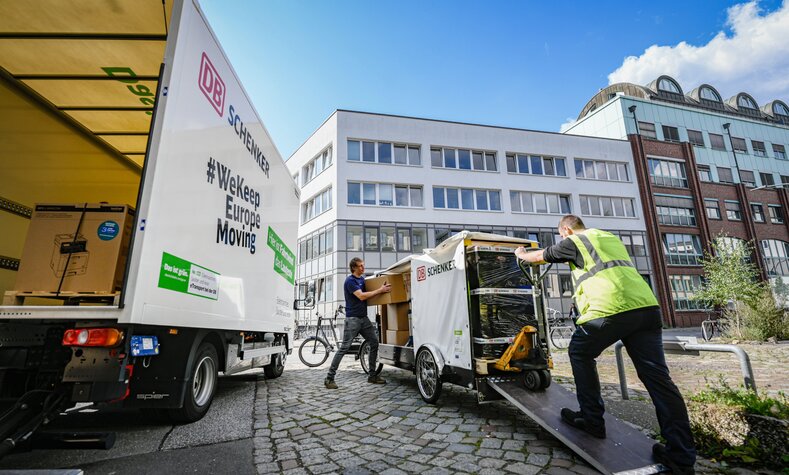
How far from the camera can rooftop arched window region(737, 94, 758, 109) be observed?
38094mm

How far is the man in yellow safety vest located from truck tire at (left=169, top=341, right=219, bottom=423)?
142 inches

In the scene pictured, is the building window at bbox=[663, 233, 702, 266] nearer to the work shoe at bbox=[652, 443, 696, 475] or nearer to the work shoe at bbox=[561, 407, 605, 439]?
the work shoe at bbox=[561, 407, 605, 439]

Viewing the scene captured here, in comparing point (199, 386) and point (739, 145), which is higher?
point (739, 145)

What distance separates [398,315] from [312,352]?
4238 millimetres

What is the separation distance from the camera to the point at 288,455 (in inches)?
129

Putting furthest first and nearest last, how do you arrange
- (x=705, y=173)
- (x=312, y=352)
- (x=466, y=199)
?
(x=705, y=173) < (x=466, y=199) < (x=312, y=352)

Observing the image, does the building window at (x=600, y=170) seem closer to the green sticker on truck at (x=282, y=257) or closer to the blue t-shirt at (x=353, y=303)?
the green sticker on truck at (x=282, y=257)

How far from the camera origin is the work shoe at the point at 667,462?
276 cm

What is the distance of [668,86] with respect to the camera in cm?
3434

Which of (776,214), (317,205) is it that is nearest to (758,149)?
(776,214)

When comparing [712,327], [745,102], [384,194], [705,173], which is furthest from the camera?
[745,102]

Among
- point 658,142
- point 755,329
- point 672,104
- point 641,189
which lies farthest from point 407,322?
point 672,104

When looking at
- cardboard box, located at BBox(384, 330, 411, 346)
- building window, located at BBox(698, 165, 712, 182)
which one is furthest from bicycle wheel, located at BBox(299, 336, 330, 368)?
building window, located at BBox(698, 165, 712, 182)

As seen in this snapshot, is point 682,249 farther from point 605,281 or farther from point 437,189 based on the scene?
point 605,281
